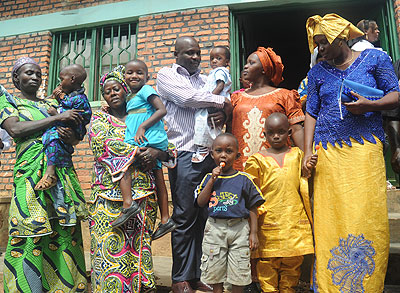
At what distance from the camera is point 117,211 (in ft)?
8.21

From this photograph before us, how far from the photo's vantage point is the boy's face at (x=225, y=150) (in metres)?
2.52

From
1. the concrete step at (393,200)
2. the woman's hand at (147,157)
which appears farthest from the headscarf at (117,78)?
the concrete step at (393,200)

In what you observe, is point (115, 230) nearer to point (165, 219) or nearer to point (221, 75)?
point (165, 219)

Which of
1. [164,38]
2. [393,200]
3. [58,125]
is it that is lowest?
[393,200]

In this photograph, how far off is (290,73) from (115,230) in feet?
28.0

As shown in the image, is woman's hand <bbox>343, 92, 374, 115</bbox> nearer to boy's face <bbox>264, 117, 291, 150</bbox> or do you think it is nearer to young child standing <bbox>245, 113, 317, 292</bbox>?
young child standing <bbox>245, 113, 317, 292</bbox>

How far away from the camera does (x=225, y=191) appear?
2463 mm

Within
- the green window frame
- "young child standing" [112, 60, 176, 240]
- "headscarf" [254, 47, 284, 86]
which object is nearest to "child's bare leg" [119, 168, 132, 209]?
"young child standing" [112, 60, 176, 240]

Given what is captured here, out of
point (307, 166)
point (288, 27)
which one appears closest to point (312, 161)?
point (307, 166)

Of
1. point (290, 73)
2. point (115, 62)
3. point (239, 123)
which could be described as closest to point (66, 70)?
point (239, 123)

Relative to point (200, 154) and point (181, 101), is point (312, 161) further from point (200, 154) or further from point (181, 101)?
point (181, 101)

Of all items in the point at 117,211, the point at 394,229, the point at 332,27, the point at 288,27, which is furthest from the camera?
the point at 288,27

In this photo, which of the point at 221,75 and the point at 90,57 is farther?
the point at 90,57

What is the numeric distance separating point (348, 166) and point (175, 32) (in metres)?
3.92
